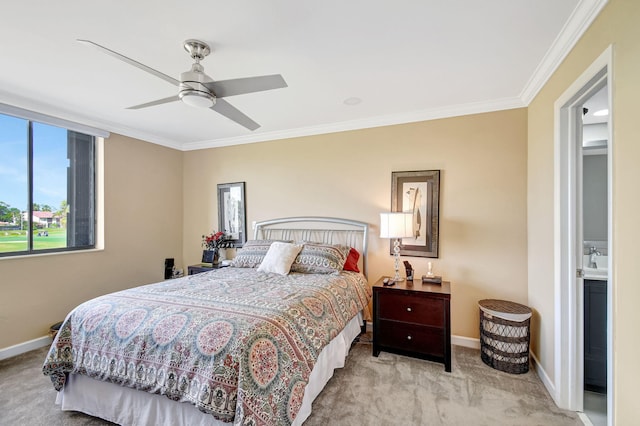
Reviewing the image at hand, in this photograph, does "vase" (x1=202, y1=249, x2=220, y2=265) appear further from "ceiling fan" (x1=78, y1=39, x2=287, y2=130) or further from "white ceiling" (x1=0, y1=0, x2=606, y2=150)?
"ceiling fan" (x1=78, y1=39, x2=287, y2=130)

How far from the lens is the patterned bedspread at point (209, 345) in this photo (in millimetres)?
1465

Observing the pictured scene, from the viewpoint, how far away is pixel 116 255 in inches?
152

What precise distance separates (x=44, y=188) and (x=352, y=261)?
11.9 feet

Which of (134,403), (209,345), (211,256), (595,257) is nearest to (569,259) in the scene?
(595,257)

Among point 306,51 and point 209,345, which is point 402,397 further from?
point 306,51

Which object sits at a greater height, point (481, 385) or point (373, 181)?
point (373, 181)

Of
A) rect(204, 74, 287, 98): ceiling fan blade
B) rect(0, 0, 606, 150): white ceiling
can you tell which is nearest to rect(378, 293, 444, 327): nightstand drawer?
rect(0, 0, 606, 150): white ceiling

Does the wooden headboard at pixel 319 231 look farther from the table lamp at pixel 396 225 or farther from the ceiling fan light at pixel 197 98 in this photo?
the ceiling fan light at pixel 197 98

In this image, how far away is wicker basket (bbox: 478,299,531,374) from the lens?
250 centimetres

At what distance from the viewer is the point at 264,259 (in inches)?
128

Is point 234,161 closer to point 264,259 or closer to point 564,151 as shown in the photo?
point 264,259

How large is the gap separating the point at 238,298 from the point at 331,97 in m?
2.12

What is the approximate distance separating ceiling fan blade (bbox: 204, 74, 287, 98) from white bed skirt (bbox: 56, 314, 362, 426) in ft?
6.37

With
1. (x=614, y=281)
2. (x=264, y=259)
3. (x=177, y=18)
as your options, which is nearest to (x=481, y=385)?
(x=614, y=281)
